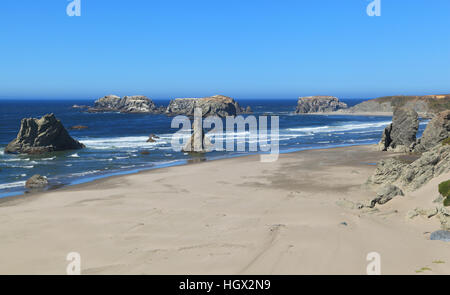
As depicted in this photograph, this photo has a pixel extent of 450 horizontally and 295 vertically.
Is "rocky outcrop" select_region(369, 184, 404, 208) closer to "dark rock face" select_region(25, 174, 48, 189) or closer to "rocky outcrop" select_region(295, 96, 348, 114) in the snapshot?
"dark rock face" select_region(25, 174, 48, 189)

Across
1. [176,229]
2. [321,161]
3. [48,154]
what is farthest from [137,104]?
[176,229]

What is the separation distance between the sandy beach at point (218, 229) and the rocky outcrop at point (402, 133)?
1900cm

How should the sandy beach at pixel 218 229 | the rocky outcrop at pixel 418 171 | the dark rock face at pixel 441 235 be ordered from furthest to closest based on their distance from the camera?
the rocky outcrop at pixel 418 171 < the dark rock face at pixel 441 235 < the sandy beach at pixel 218 229

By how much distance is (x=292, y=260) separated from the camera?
1379 centimetres

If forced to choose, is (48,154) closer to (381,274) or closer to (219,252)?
(219,252)

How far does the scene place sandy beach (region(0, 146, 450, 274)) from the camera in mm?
13555

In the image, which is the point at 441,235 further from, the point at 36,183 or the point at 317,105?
the point at 317,105

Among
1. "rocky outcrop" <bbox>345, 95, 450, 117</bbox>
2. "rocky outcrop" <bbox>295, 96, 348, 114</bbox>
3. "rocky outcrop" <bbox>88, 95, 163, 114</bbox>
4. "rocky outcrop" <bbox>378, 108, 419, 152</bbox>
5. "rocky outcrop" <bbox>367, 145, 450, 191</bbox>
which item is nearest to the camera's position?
"rocky outcrop" <bbox>367, 145, 450, 191</bbox>

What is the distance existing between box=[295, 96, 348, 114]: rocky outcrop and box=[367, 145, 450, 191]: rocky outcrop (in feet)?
456

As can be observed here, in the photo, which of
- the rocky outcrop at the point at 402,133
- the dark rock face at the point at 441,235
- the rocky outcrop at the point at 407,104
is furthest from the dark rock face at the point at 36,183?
the rocky outcrop at the point at 407,104

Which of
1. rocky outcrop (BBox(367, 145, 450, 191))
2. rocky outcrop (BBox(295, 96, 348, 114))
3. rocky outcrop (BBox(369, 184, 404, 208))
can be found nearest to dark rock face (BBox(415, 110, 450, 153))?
rocky outcrop (BBox(367, 145, 450, 191))

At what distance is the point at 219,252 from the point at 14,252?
7.96m

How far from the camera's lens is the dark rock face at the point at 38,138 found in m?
48.8

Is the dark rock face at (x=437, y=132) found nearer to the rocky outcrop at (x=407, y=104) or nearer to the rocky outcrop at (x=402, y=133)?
the rocky outcrop at (x=402, y=133)
